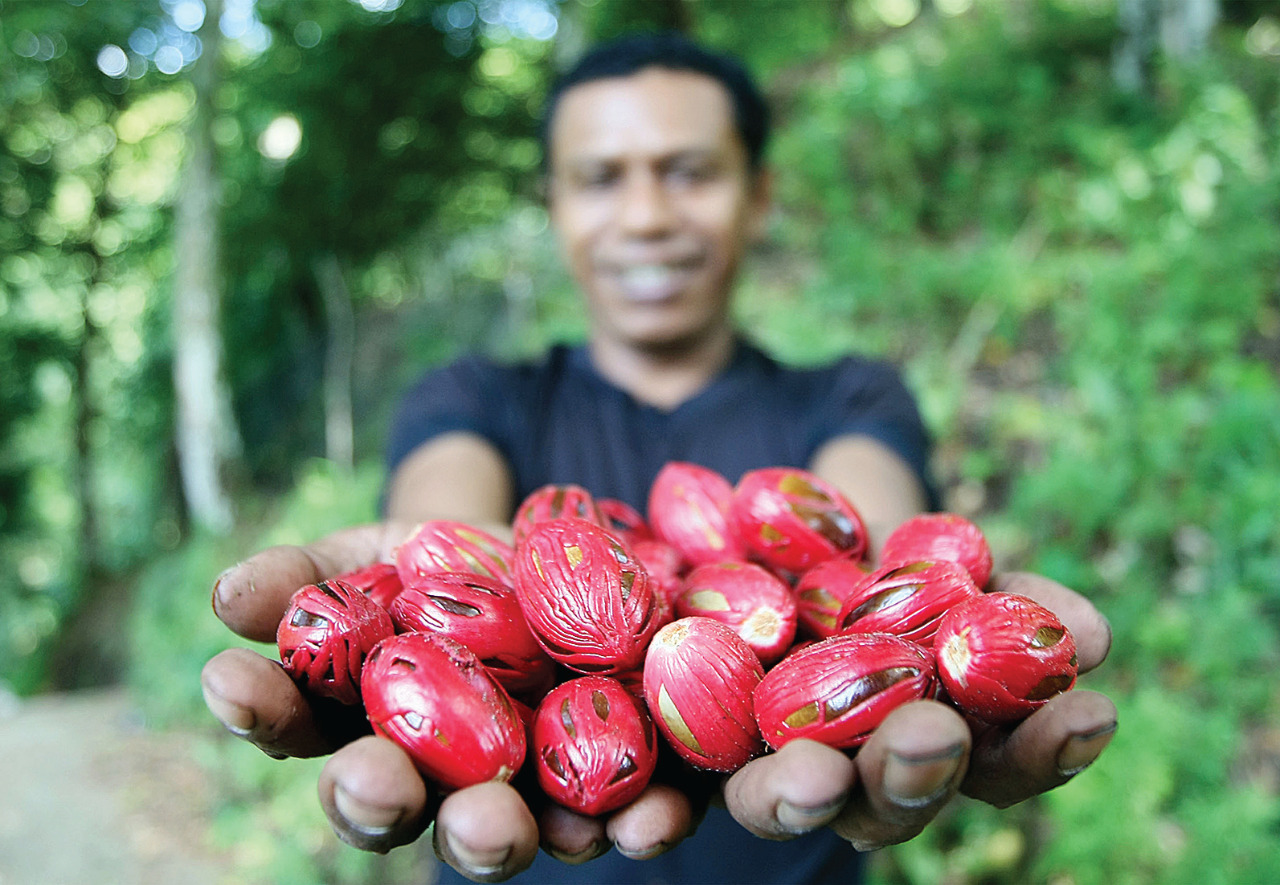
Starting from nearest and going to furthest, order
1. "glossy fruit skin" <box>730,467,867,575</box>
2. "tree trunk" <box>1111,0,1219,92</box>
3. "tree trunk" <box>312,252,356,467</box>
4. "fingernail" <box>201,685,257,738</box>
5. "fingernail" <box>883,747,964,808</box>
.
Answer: "fingernail" <box>883,747,964,808</box>, "fingernail" <box>201,685,257,738</box>, "glossy fruit skin" <box>730,467,867,575</box>, "tree trunk" <box>1111,0,1219,92</box>, "tree trunk" <box>312,252,356,467</box>

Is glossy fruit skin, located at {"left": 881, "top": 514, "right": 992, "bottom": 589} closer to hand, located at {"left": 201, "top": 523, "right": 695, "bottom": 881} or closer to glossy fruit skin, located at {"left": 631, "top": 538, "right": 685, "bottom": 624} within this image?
glossy fruit skin, located at {"left": 631, "top": 538, "right": 685, "bottom": 624}

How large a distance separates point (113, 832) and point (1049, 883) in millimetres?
5080

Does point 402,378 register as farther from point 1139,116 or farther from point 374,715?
point 374,715

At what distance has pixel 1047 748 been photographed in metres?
1.02

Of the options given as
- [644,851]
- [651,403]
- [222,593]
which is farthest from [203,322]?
[644,851]

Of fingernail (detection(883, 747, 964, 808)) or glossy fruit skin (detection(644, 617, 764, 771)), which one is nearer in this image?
fingernail (detection(883, 747, 964, 808))

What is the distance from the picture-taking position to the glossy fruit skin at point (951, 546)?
1.44 meters

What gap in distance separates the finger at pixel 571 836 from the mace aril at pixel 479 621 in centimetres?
25

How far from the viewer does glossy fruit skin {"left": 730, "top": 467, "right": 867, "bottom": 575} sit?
5.29ft

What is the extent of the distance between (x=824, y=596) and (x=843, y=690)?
37 cm

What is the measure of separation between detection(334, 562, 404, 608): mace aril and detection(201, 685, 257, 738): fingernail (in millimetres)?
302

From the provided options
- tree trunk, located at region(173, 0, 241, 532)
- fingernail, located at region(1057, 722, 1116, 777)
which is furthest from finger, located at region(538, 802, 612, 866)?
tree trunk, located at region(173, 0, 241, 532)

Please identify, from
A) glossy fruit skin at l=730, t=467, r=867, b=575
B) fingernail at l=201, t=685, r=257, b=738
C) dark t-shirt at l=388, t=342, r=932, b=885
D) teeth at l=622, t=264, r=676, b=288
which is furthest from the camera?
teeth at l=622, t=264, r=676, b=288

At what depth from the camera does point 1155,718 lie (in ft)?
9.55
